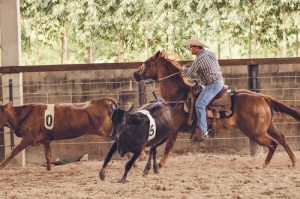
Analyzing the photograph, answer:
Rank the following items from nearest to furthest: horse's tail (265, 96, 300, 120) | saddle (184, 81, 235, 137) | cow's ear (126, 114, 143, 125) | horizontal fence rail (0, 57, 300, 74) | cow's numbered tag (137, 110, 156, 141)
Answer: cow's ear (126, 114, 143, 125)
cow's numbered tag (137, 110, 156, 141)
saddle (184, 81, 235, 137)
horse's tail (265, 96, 300, 120)
horizontal fence rail (0, 57, 300, 74)

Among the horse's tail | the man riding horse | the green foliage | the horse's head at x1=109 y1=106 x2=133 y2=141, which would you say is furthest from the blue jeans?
the green foliage

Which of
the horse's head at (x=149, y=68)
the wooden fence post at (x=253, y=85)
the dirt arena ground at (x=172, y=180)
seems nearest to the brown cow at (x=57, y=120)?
the dirt arena ground at (x=172, y=180)

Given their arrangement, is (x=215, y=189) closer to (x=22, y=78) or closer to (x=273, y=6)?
(x=22, y=78)

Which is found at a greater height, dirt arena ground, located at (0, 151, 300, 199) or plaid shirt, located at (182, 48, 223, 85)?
plaid shirt, located at (182, 48, 223, 85)

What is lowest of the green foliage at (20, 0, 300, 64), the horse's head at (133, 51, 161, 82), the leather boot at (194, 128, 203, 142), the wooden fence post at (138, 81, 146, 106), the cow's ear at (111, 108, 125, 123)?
the leather boot at (194, 128, 203, 142)

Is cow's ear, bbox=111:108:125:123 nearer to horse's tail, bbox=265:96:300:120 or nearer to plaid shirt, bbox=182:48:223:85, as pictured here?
plaid shirt, bbox=182:48:223:85

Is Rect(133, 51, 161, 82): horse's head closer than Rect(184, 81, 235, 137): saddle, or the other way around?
Rect(184, 81, 235, 137): saddle

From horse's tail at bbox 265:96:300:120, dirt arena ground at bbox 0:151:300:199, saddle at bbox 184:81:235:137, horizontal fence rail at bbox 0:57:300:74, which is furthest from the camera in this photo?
horizontal fence rail at bbox 0:57:300:74

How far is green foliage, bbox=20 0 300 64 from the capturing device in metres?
25.3

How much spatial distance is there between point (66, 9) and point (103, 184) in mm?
17841

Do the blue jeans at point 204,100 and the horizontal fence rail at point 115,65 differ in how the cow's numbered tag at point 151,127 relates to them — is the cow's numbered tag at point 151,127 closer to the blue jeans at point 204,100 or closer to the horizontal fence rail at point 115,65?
the blue jeans at point 204,100

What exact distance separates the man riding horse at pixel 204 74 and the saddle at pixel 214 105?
12 cm

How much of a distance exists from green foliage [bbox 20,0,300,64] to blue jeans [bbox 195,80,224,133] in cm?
1472

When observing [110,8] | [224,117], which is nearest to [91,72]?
[224,117]
